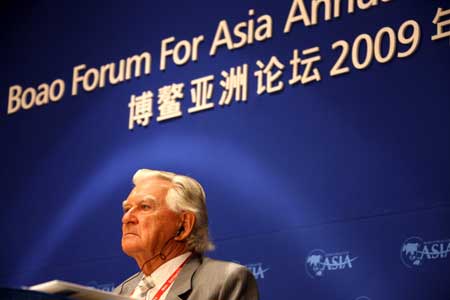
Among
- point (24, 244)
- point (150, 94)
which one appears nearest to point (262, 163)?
point (150, 94)

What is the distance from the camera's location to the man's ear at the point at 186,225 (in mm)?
3697

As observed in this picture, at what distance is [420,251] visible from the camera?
414 centimetres

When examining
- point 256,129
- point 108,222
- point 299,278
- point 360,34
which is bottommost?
point 299,278

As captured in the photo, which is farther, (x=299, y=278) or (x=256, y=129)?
(x=256, y=129)

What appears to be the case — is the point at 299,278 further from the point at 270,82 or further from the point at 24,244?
the point at 24,244

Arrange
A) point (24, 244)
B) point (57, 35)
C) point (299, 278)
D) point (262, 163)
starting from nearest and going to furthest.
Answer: point (299, 278) → point (262, 163) → point (24, 244) → point (57, 35)

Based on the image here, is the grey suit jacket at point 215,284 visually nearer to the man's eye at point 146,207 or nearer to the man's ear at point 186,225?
the man's ear at point 186,225

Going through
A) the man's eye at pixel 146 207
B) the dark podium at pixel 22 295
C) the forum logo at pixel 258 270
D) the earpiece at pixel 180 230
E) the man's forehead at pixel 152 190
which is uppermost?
the man's forehead at pixel 152 190

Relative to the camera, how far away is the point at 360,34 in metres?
4.64

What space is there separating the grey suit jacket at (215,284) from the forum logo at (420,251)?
99 cm

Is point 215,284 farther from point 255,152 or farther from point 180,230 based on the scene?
point 255,152

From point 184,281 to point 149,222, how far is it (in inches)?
12.5

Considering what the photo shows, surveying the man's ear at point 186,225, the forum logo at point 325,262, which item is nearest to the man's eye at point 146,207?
the man's ear at point 186,225

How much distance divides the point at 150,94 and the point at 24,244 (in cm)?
107
